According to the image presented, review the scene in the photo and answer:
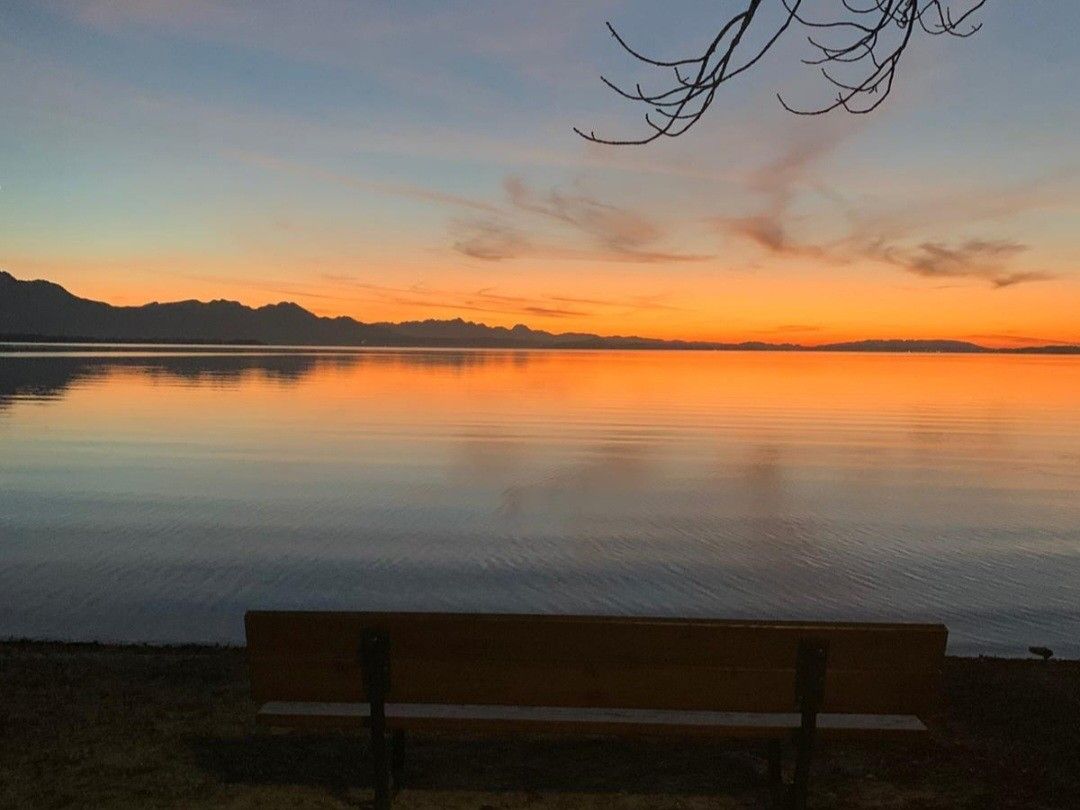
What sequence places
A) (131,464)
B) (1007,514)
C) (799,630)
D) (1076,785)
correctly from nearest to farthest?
(799,630) < (1076,785) < (1007,514) < (131,464)

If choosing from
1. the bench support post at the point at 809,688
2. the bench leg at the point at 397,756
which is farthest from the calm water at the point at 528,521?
the bench support post at the point at 809,688

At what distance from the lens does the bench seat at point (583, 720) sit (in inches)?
133

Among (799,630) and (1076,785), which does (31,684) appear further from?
(1076,785)

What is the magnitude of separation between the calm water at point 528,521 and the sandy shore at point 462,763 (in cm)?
244

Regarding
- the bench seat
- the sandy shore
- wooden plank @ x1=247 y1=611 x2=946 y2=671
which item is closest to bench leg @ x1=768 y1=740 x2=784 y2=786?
the sandy shore

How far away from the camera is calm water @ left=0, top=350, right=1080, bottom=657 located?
8.41 meters

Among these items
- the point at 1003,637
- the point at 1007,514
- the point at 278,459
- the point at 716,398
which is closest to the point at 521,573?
the point at 1003,637

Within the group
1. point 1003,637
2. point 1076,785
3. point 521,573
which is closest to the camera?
point 1076,785

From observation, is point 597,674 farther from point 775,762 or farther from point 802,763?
point 775,762

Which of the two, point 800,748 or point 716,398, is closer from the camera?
point 800,748

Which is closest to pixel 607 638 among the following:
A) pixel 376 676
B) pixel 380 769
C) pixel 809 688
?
pixel 809 688

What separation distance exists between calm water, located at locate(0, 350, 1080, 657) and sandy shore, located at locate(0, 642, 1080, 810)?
95.9 inches

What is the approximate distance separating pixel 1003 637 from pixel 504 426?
1889 cm

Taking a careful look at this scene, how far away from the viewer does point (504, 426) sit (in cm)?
2575
